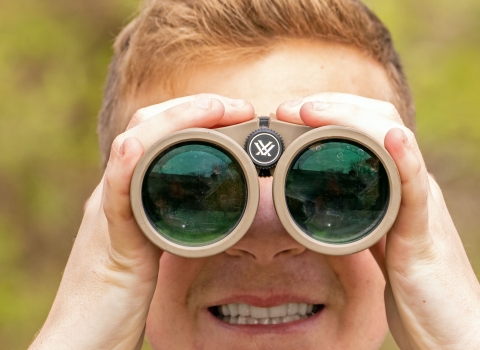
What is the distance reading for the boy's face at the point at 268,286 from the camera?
6.13 ft

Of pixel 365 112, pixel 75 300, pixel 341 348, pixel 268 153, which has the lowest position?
pixel 341 348

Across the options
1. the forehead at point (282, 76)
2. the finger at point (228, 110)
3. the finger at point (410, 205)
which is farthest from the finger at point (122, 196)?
the finger at point (410, 205)

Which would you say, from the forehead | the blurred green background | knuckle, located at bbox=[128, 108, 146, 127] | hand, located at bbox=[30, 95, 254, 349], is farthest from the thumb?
the blurred green background

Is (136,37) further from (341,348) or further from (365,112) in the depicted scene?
(341,348)

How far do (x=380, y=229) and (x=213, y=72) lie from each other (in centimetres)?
78

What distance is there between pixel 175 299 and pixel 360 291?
0.58 metres

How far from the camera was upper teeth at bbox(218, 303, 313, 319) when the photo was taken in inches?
74.7

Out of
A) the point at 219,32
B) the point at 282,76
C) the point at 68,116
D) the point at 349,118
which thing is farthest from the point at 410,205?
the point at 68,116

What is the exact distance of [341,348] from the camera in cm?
192

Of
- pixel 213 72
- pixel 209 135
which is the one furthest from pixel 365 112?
pixel 213 72

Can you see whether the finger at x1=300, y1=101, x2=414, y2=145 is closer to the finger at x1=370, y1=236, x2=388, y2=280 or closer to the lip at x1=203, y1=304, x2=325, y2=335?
the finger at x1=370, y1=236, x2=388, y2=280

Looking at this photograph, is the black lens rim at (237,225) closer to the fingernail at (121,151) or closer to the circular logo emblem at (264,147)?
the fingernail at (121,151)

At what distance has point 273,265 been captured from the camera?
186cm

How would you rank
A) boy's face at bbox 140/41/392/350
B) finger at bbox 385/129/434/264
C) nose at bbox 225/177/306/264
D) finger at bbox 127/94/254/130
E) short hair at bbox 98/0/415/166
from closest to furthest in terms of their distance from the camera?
finger at bbox 385/129/434/264, finger at bbox 127/94/254/130, nose at bbox 225/177/306/264, boy's face at bbox 140/41/392/350, short hair at bbox 98/0/415/166
